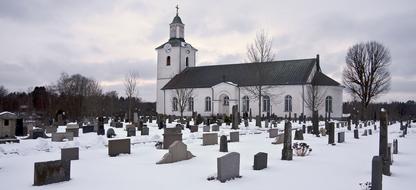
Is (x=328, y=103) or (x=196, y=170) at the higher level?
(x=328, y=103)

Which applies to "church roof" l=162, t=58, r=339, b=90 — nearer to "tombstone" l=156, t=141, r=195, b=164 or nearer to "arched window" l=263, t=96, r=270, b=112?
"arched window" l=263, t=96, r=270, b=112

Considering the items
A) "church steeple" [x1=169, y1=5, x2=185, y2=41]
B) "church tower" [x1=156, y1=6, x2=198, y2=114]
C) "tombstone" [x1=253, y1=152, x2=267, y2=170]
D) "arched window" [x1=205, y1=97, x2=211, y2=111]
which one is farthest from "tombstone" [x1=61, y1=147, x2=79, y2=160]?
"church steeple" [x1=169, y1=5, x2=185, y2=41]

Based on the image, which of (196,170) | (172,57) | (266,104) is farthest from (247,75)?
(196,170)

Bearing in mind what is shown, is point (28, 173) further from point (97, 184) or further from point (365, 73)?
point (365, 73)

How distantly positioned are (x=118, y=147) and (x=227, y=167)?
5.00m

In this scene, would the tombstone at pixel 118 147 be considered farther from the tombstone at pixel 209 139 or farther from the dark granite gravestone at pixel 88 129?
the dark granite gravestone at pixel 88 129

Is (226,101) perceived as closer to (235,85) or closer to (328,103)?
(235,85)

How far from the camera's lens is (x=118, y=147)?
11.5 metres

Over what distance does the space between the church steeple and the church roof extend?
5.31 metres

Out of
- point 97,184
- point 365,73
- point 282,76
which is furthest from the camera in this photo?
point 282,76

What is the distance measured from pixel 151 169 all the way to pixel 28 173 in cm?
289

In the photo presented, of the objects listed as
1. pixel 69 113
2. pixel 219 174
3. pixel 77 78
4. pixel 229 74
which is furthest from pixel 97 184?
pixel 77 78

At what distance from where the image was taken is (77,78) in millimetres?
75875

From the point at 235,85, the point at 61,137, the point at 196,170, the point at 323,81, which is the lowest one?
the point at 196,170
